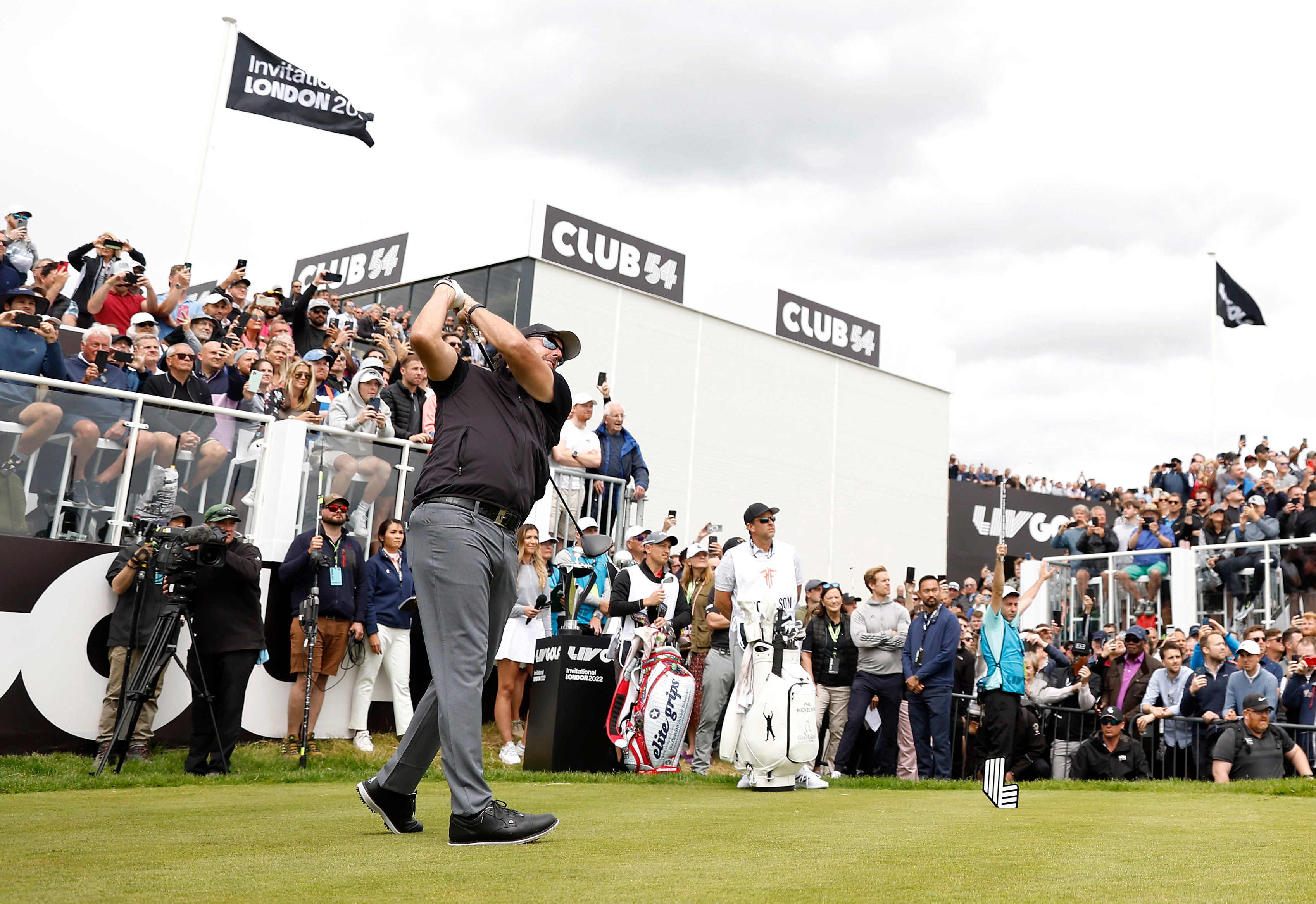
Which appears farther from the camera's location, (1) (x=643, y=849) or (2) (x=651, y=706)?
(2) (x=651, y=706)

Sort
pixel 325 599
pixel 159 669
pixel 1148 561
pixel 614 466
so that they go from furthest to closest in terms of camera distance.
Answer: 1. pixel 1148 561
2. pixel 614 466
3. pixel 325 599
4. pixel 159 669

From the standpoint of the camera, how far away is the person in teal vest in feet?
38.7

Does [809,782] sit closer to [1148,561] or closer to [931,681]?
[931,681]

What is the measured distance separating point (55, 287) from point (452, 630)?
1025 cm

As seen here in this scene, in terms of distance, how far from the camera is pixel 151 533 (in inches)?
386

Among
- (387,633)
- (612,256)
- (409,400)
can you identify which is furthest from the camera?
(612,256)

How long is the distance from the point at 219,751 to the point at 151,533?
1.85 meters

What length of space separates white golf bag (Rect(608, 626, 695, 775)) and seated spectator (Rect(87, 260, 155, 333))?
6938 millimetres

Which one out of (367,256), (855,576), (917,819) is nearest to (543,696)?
(917,819)

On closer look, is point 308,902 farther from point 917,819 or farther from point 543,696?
point 543,696

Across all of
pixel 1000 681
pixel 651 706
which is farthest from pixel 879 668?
pixel 651 706

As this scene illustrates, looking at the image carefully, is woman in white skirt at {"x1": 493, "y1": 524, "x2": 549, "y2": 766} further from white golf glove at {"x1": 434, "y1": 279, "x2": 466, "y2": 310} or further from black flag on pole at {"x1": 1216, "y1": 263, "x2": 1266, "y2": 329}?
black flag on pole at {"x1": 1216, "y1": 263, "x2": 1266, "y2": 329}

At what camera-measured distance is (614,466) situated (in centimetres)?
1458

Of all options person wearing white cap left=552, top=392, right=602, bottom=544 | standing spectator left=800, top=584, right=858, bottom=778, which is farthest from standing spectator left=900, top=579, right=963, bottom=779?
person wearing white cap left=552, top=392, right=602, bottom=544
